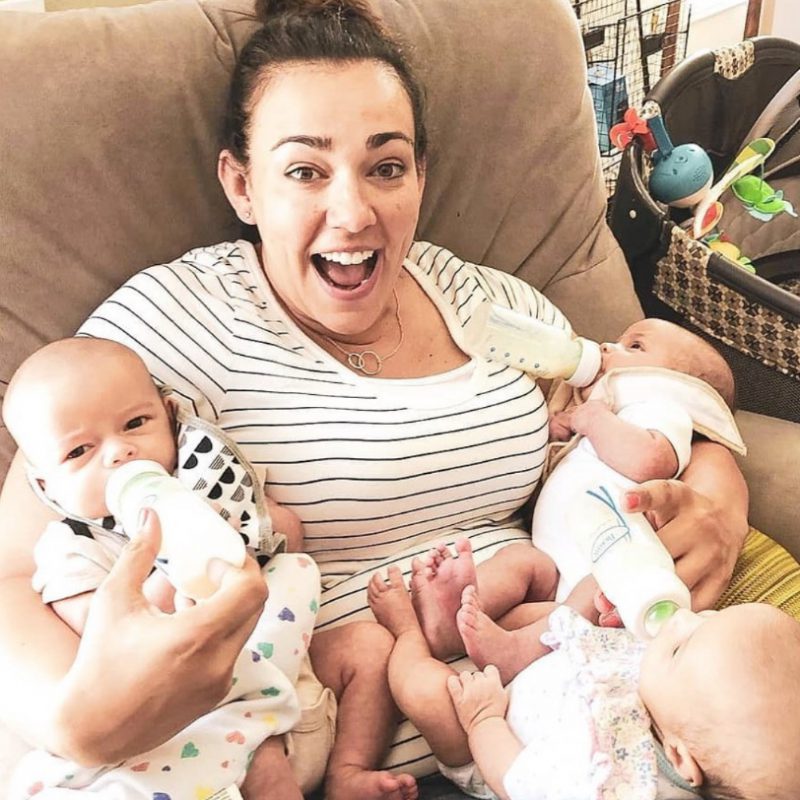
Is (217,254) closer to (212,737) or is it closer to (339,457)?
(339,457)

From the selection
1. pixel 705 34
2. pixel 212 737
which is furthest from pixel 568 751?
pixel 705 34

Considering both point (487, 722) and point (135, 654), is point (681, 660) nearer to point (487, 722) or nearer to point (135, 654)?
point (487, 722)

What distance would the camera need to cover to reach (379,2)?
1.39 metres

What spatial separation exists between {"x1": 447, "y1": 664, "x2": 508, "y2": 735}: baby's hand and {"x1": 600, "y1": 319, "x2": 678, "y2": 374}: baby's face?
21.1 inches

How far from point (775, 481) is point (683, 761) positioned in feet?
1.98

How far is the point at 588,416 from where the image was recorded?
1.34 m

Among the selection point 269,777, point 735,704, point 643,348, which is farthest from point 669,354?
point 269,777

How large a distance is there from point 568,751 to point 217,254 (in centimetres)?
76

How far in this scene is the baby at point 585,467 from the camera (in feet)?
3.90

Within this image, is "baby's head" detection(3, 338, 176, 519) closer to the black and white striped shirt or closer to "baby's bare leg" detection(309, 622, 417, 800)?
the black and white striped shirt

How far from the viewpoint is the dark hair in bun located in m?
1.19

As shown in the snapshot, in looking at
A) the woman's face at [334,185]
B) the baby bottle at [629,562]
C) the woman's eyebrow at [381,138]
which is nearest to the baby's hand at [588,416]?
the baby bottle at [629,562]

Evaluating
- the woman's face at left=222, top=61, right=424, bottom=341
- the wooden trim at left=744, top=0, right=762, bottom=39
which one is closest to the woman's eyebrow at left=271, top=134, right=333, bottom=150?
the woman's face at left=222, top=61, right=424, bottom=341

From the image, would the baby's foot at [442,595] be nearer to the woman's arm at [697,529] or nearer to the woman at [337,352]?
the woman at [337,352]
